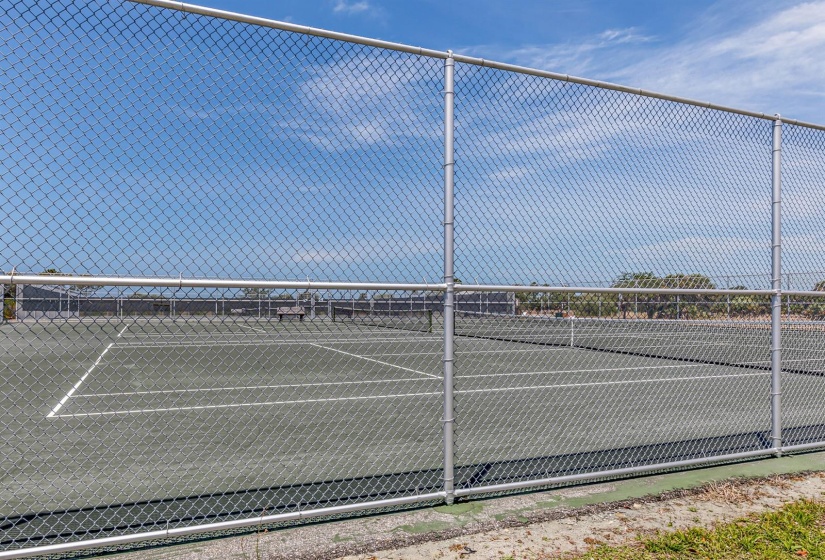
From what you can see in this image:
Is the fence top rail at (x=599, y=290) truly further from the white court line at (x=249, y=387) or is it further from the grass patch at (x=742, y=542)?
the white court line at (x=249, y=387)

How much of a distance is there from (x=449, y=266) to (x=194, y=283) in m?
1.85

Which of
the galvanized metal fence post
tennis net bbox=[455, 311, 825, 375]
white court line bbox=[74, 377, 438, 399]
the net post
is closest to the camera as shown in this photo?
the net post

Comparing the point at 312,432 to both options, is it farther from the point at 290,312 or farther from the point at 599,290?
Result: the point at 599,290

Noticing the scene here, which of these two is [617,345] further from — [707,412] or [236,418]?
[236,418]

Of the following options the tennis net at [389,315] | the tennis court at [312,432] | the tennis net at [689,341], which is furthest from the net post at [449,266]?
the tennis net at [689,341]

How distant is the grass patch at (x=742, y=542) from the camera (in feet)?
12.2

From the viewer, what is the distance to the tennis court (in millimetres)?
4910

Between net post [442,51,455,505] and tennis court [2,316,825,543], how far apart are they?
30.1 inches

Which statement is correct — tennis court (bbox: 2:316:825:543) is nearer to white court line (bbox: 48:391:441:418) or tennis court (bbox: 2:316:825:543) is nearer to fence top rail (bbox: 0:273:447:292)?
white court line (bbox: 48:391:441:418)

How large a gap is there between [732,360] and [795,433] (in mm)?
9646

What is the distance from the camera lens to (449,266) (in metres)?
4.55

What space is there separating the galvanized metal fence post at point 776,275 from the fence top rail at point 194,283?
149 inches

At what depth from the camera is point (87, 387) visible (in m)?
11.1

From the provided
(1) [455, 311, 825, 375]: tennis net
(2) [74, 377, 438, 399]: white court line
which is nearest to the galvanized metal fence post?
(1) [455, 311, 825, 375]: tennis net
